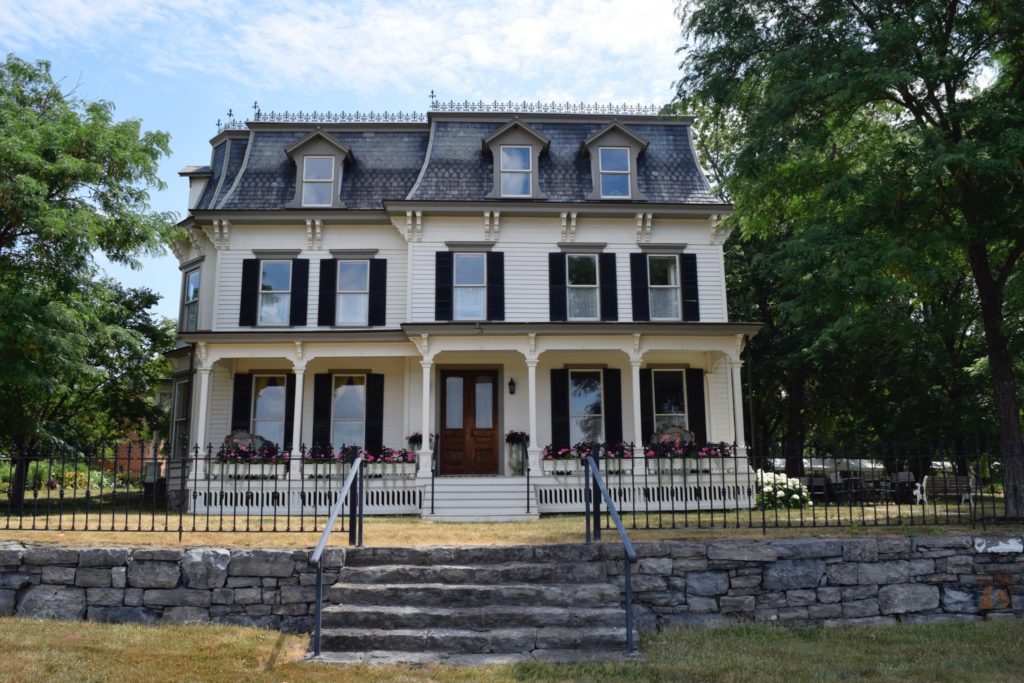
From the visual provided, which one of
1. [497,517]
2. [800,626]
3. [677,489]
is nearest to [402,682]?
[800,626]

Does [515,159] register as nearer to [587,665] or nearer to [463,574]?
[463,574]

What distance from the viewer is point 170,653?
7152 millimetres

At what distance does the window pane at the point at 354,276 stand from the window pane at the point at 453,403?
120 inches

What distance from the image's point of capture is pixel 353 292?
18547mm

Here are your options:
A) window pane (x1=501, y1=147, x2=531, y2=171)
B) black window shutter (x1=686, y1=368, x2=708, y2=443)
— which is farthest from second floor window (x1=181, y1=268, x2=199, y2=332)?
black window shutter (x1=686, y1=368, x2=708, y2=443)

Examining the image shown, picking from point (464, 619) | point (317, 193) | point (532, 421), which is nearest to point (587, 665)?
point (464, 619)

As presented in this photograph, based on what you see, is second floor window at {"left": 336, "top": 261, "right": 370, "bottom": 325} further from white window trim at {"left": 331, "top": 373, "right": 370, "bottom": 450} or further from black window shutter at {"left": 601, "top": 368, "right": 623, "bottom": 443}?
black window shutter at {"left": 601, "top": 368, "right": 623, "bottom": 443}

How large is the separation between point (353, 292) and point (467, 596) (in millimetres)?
11703

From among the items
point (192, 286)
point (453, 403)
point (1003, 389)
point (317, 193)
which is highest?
point (317, 193)

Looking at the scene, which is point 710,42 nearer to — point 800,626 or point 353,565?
point 800,626

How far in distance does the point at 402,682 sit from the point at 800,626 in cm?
472

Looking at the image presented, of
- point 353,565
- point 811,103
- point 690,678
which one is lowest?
point 690,678

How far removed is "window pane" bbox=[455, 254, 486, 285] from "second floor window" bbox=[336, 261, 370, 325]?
7.24ft

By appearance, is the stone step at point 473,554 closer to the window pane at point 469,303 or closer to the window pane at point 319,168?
the window pane at point 469,303
